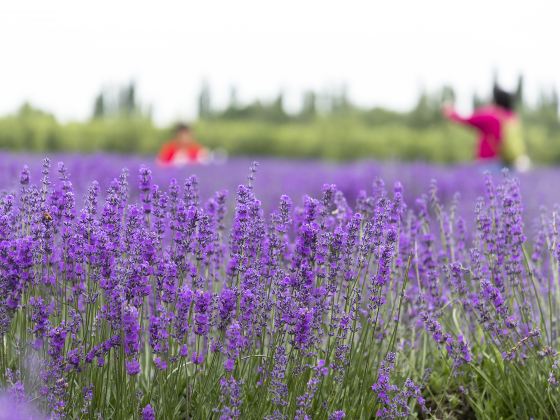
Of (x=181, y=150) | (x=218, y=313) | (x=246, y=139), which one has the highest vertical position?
(x=246, y=139)

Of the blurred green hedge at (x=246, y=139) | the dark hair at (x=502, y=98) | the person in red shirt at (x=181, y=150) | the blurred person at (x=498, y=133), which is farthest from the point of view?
the blurred green hedge at (x=246, y=139)

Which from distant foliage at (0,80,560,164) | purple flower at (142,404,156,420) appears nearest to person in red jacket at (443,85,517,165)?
distant foliage at (0,80,560,164)

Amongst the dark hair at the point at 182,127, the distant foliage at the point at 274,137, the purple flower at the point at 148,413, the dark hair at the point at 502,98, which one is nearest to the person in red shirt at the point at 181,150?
the dark hair at the point at 182,127

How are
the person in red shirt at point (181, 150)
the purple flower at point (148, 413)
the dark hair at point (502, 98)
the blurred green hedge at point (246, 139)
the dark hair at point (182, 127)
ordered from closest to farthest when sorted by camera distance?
1. the purple flower at point (148, 413)
2. the dark hair at point (502, 98)
3. the person in red shirt at point (181, 150)
4. the dark hair at point (182, 127)
5. the blurred green hedge at point (246, 139)

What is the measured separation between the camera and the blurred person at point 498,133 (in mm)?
10141

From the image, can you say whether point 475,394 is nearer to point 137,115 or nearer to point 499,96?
point 499,96

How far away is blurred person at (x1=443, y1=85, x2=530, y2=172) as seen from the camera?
10.1m

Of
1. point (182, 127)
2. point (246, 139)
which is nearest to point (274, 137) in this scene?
point (246, 139)

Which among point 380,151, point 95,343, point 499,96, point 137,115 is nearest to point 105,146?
point 137,115

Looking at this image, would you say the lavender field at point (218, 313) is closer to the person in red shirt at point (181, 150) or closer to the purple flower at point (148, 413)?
the purple flower at point (148, 413)

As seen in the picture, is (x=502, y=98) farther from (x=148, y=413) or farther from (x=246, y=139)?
(x=246, y=139)

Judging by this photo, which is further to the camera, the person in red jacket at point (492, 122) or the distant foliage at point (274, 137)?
the distant foliage at point (274, 137)

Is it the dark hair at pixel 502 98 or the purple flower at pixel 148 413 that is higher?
the dark hair at pixel 502 98

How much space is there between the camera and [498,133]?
10172 millimetres
